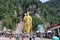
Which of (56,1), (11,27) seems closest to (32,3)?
(11,27)

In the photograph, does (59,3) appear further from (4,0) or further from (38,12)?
(4,0)

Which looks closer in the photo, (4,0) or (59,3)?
(4,0)

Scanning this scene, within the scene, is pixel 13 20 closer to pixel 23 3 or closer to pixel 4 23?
pixel 4 23

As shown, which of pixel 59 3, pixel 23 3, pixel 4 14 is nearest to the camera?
pixel 4 14

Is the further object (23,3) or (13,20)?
(23,3)

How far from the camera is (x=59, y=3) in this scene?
74.4 m

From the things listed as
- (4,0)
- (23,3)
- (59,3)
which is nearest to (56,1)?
(59,3)

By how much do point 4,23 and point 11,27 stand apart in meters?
1.08

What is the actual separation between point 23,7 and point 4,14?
12.4 m

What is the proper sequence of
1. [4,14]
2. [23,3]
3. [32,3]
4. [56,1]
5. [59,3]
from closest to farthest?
[4,14] → [32,3] → [23,3] → [59,3] → [56,1]

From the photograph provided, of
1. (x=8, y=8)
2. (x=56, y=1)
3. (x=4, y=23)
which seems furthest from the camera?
(x=56, y=1)

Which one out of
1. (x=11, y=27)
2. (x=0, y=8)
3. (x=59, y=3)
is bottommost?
(x=11, y=27)

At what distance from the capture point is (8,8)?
1467 inches

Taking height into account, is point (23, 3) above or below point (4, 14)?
above
